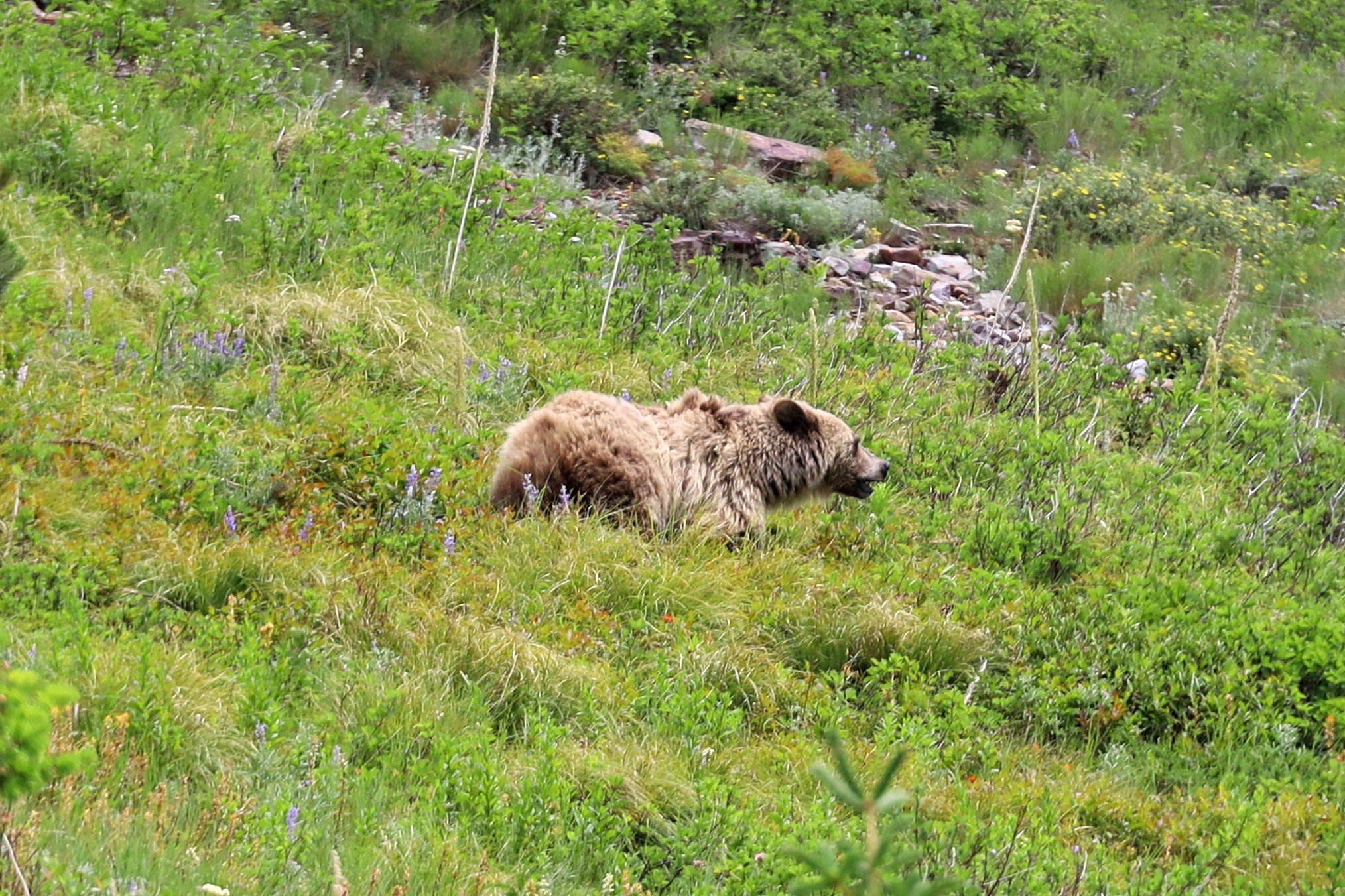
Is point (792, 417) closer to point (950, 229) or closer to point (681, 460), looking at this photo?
point (681, 460)

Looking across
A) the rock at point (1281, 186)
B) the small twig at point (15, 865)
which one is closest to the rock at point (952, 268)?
the rock at point (1281, 186)

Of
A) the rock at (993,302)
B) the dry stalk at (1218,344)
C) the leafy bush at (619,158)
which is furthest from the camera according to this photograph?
the leafy bush at (619,158)

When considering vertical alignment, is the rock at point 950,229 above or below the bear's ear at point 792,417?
below

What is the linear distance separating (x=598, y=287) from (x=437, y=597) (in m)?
4.64

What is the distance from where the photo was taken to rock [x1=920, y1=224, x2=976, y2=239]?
46.3 feet

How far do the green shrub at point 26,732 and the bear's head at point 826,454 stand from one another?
6.00 m

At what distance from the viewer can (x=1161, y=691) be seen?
6.44 m

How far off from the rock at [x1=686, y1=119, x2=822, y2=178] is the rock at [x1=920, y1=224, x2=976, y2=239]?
4.60 ft

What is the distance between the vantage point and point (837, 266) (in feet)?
41.5

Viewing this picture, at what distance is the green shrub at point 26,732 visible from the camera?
73.8 inches

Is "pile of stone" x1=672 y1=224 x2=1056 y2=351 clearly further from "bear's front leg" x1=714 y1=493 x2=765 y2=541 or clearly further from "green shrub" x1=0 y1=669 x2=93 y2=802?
"green shrub" x1=0 y1=669 x2=93 y2=802

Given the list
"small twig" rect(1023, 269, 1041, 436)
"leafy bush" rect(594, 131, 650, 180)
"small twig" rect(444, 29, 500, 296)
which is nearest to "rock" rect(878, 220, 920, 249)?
"leafy bush" rect(594, 131, 650, 180)

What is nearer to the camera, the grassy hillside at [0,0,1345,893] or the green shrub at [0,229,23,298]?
the grassy hillside at [0,0,1345,893]

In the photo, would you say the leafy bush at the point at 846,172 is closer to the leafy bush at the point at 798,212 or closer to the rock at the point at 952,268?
the leafy bush at the point at 798,212
